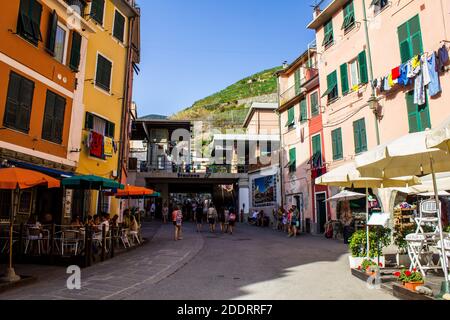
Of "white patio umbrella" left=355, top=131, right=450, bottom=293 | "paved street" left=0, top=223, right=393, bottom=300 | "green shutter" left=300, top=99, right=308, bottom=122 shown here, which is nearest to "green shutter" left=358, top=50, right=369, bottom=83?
"green shutter" left=300, top=99, right=308, bottom=122

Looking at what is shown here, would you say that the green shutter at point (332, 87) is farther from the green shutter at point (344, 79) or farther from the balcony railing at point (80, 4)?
the balcony railing at point (80, 4)

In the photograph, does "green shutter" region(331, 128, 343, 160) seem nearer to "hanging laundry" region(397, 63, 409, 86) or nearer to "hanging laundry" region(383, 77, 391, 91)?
"hanging laundry" region(383, 77, 391, 91)

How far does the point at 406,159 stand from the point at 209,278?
5.03 meters

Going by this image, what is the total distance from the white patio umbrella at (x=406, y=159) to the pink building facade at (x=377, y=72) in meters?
4.33

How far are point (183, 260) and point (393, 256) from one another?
20.3 feet

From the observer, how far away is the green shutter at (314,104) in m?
23.0

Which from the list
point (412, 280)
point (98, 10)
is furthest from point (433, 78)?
point (98, 10)

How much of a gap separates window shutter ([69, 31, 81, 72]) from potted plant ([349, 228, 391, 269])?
12707 mm

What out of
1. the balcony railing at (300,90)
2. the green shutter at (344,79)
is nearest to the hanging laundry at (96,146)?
the green shutter at (344,79)

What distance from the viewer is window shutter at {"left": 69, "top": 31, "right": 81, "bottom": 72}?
14.9 m

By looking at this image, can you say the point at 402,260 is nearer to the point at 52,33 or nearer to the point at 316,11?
the point at 52,33

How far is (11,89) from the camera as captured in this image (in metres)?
11.6
